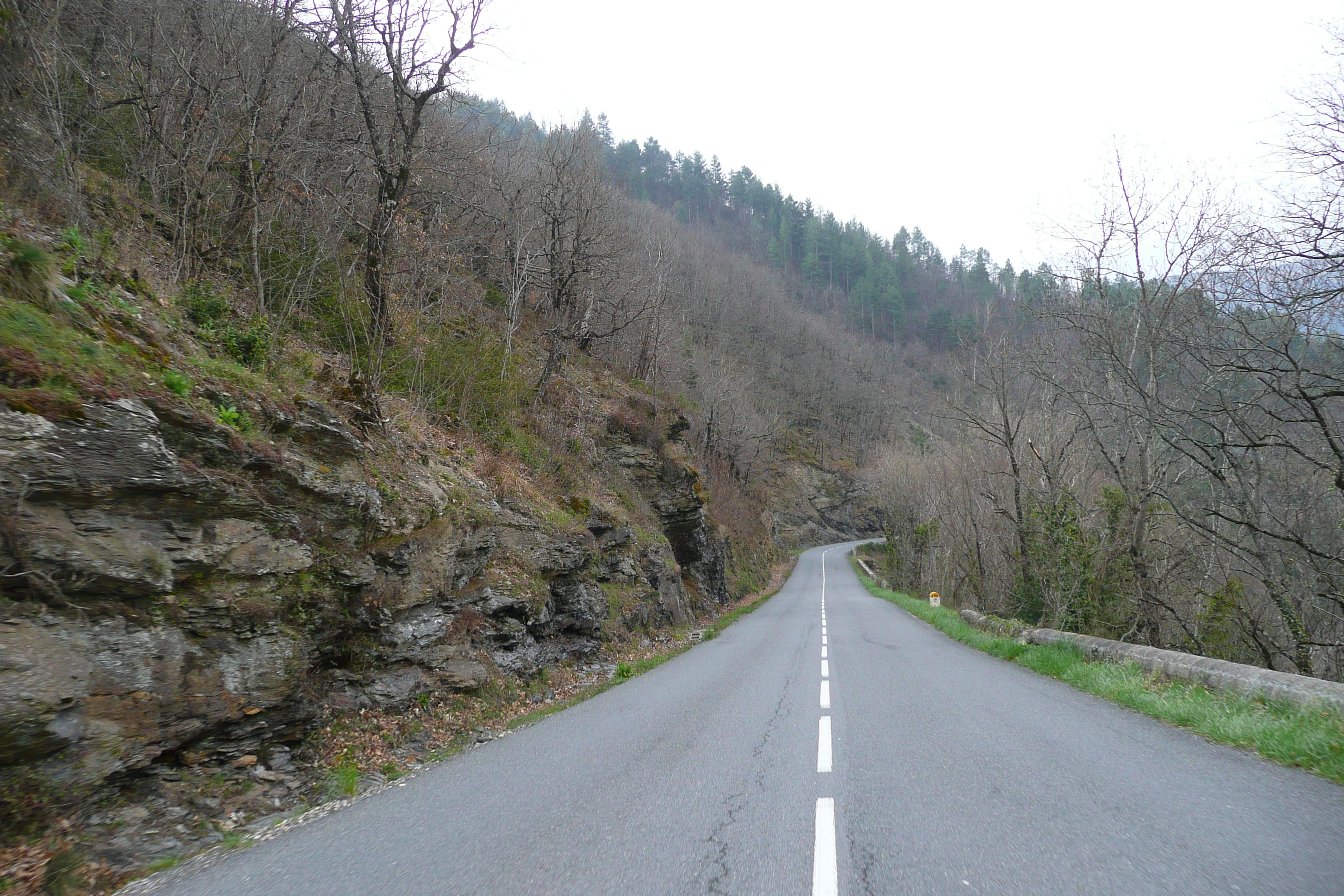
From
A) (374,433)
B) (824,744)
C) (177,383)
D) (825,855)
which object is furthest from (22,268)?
(824,744)

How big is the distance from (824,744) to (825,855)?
2641mm

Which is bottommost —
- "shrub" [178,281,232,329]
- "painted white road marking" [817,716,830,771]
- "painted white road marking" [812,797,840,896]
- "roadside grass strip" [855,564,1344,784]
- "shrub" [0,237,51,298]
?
"painted white road marking" [817,716,830,771]

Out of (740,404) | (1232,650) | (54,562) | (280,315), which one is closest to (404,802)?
(54,562)

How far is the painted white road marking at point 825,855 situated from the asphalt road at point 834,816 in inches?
0.6

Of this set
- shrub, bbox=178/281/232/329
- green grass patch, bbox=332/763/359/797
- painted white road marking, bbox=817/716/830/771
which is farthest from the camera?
shrub, bbox=178/281/232/329

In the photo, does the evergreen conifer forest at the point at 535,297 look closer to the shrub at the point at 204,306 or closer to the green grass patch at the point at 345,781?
the shrub at the point at 204,306

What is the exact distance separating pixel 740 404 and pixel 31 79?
33376mm

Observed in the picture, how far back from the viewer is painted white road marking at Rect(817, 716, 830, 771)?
17.9ft

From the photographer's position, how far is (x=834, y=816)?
4262 millimetres

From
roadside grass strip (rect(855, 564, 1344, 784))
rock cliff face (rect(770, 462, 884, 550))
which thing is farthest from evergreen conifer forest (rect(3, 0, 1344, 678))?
rock cliff face (rect(770, 462, 884, 550))

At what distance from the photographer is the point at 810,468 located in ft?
237

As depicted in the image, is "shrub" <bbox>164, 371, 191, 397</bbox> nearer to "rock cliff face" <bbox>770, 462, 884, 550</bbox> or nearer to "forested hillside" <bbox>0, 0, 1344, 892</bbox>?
"forested hillside" <bbox>0, 0, 1344, 892</bbox>

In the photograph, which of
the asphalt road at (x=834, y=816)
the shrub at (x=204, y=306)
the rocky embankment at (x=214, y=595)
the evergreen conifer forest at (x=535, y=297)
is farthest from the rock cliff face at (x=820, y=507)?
the shrub at (x=204, y=306)

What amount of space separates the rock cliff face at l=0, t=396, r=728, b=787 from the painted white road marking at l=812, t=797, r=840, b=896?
450 centimetres
